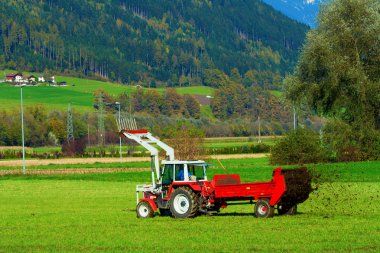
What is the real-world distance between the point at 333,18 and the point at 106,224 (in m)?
49.7

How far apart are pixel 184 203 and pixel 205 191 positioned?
85 cm

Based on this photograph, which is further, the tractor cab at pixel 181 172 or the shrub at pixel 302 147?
the shrub at pixel 302 147

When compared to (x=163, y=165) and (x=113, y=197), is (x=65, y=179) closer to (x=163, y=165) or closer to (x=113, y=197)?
(x=113, y=197)

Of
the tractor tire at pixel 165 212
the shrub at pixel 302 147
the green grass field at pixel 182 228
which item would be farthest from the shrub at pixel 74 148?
the tractor tire at pixel 165 212

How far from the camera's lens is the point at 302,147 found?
76.8 metres

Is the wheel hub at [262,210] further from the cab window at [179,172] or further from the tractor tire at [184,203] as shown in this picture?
the cab window at [179,172]

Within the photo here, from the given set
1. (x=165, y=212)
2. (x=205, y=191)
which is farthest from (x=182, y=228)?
(x=165, y=212)

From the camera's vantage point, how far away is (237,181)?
32094 millimetres

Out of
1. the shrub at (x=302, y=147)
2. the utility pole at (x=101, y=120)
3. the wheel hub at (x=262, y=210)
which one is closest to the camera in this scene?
the wheel hub at (x=262, y=210)

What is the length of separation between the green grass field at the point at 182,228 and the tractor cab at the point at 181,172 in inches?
55.4

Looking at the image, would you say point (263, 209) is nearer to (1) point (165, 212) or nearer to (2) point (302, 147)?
(1) point (165, 212)

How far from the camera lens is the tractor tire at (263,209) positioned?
30047mm

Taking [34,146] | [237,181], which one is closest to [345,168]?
[237,181]

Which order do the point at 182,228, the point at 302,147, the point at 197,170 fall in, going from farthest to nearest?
the point at 302,147 < the point at 197,170 < the point at 182,228
